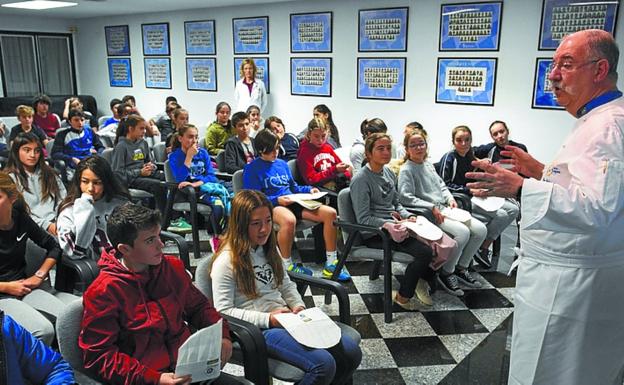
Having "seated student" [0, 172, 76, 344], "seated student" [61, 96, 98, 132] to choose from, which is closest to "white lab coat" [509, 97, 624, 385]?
"seated student" [0, 172, 76, 344]

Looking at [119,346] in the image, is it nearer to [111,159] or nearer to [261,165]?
[261,165]

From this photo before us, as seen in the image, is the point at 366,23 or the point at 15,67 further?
the point at 15,67

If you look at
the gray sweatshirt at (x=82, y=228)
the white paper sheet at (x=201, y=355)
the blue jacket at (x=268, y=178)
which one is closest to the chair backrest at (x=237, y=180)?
the blue jacket at (x=268, y=178)

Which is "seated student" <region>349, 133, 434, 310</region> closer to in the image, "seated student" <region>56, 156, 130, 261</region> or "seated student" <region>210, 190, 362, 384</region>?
"seated student" <region>210, 190, 362, 384</region>

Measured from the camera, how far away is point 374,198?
3.17 m

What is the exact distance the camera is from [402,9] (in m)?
5.77

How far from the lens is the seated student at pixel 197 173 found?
12.9ft

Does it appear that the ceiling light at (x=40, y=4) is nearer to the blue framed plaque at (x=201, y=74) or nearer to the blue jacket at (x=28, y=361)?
the blue framed plaque at (x=201, y=74)

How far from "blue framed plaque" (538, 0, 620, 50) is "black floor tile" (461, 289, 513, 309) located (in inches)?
113

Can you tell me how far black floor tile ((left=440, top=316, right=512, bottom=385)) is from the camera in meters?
2.36

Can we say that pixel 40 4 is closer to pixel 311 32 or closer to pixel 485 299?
pixel 311 32

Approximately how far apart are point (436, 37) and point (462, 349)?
4.01 m

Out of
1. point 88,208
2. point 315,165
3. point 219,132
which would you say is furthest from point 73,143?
point 88,208

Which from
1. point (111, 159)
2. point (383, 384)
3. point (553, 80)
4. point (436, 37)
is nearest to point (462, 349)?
point (383, 384)
